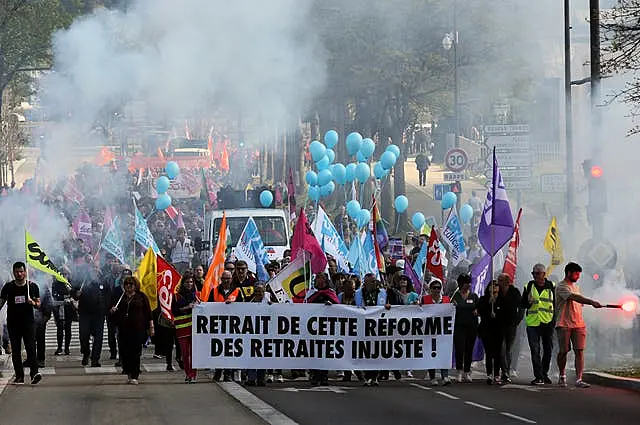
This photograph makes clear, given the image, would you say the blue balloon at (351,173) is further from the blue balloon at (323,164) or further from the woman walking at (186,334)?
the woman walking at (186,334)

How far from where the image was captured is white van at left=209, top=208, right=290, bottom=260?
32406mm

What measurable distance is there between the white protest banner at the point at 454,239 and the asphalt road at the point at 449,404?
557 cm

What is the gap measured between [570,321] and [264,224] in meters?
13.3

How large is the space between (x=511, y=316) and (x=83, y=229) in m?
14.0

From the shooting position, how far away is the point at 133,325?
20.6m

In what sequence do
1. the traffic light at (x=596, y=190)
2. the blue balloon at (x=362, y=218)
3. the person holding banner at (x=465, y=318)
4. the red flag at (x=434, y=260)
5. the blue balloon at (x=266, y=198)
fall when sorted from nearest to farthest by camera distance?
the person holding banner at (x=465, y=318)
the red flag at (x=434, y=260)
the traffic light at (x=596, y=190)
the blue balloon at (x=266, y=198)
the blue balloon at (x=362, y=218)

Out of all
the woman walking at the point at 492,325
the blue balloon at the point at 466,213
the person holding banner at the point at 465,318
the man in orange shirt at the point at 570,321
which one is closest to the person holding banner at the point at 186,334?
the person holding banner at the point at 465,318

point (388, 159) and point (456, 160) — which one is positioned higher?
point (388, 159)

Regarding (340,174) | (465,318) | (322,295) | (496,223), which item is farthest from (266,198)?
(465,318)

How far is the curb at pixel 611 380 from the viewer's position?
1928 centimetres

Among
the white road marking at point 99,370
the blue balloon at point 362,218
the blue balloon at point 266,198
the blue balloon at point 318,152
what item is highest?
the blue balloon at point 318,152

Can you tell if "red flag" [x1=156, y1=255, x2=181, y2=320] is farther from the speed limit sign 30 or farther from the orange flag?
the speed limit sign 30

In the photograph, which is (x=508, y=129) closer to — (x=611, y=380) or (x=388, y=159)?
(x=388, y=159)

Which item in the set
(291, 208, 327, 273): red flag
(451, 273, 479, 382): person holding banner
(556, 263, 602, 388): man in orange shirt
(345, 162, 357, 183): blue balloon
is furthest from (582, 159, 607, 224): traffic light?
(345, 162, 357, 183): blue balloon
